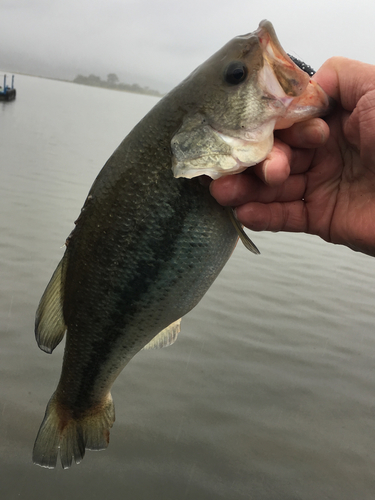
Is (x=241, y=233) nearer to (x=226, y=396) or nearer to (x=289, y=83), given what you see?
(x=289, y=83)

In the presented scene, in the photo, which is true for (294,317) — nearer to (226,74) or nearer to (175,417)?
(175,417)

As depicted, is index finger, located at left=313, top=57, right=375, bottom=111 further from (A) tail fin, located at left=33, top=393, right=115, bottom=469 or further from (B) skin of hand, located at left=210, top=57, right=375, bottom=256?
(A) tail fin, located at left=33, top=393, right=115, bottom=469

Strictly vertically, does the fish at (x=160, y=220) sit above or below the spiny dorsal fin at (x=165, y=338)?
above

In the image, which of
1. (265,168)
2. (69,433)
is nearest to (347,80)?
(265,168)

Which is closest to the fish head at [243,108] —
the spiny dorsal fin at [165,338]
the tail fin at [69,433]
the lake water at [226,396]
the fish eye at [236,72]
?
the fish eye at [236,72]

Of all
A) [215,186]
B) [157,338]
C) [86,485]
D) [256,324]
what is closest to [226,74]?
[215,186]

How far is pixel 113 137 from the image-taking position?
28000 mm

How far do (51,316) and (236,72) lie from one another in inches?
64.1

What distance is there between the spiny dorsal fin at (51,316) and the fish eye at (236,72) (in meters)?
1.31

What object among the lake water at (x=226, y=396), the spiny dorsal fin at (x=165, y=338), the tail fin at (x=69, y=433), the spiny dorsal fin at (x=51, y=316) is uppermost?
the spiny dorsal fin at (x=51, y=316)

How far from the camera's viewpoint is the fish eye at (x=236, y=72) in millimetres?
1877

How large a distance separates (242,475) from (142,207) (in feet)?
8.50

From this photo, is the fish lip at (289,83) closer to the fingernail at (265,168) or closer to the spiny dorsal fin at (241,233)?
the fingernail at (265,168)

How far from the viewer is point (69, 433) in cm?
239
